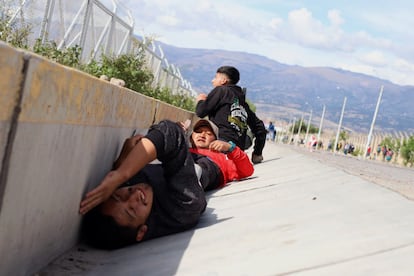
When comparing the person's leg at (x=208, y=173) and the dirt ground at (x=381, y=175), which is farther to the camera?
the dirt ground at (x=381, y=175)

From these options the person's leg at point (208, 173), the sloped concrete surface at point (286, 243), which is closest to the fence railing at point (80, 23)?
the person's leg at point (208, 173)

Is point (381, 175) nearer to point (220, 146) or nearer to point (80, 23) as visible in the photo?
point (80, 23)

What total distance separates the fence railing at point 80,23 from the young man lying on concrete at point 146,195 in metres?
3.27

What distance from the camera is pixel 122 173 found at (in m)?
3.99

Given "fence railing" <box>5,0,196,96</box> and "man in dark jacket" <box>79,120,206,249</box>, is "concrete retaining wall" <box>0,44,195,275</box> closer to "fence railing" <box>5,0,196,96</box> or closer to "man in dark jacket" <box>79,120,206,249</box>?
"man in dark jacket" <box>79,120,206,249</box>

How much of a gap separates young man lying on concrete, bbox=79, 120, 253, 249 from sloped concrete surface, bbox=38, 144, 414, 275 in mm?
95

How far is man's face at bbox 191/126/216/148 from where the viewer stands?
7.07 metres

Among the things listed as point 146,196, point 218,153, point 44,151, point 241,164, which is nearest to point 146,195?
point 146,196

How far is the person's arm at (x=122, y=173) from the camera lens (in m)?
3.88

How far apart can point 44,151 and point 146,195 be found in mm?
1298

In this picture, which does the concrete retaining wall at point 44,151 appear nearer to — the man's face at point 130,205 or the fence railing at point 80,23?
the man's face at point 130,205

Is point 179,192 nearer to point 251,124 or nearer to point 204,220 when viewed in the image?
point 204,220

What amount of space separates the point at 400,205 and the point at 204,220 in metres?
1.37

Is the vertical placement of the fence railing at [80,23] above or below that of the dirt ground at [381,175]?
above
